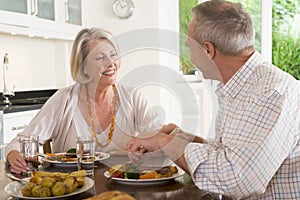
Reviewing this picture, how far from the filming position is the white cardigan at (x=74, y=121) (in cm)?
219

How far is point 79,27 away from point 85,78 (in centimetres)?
237

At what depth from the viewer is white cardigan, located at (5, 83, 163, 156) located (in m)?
2.19

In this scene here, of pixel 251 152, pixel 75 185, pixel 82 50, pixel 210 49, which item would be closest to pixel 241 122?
pixel 251 152

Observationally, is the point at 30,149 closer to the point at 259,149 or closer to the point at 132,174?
the point at 132,174

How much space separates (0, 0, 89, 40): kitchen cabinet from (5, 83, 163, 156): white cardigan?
141 cm

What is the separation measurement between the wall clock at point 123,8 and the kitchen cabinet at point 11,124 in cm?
185

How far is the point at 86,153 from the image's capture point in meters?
1.65

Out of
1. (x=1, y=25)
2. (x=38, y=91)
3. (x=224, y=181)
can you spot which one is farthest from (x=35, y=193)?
(x=38, y=91)

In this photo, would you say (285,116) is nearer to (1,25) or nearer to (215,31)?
(215,31)

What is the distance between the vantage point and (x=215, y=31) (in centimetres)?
158

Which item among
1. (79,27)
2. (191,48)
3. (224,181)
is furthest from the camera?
(79,27)

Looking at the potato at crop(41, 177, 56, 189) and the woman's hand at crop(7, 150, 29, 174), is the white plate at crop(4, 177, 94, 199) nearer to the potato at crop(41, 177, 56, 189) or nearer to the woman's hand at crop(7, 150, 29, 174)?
the potato at crop(41, 177, 56, 189)

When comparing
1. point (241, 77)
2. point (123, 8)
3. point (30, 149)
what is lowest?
point (30, 149)

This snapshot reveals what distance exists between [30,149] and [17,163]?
98 millimetres
